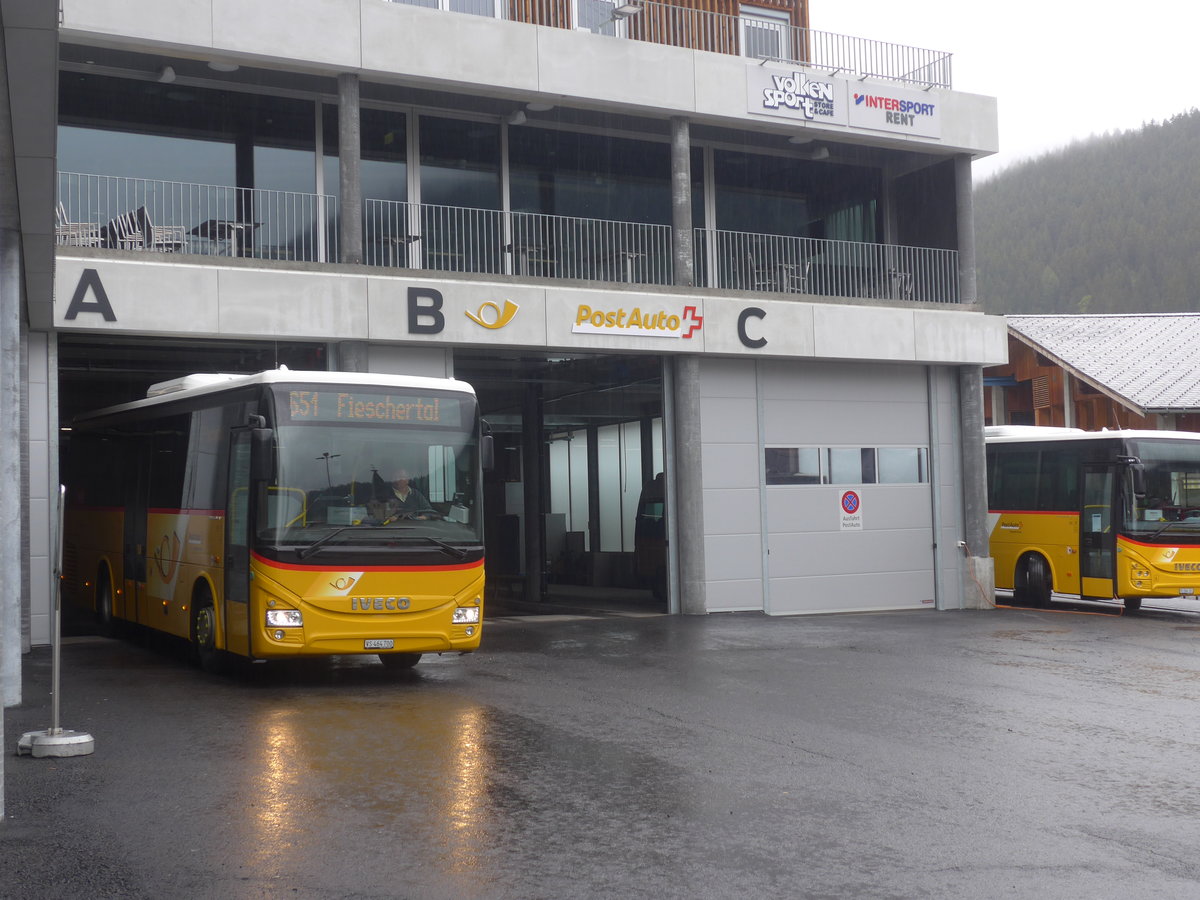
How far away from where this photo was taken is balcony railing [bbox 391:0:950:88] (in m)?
21.8

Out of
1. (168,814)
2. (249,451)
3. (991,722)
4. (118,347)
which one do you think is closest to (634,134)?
(118,347)

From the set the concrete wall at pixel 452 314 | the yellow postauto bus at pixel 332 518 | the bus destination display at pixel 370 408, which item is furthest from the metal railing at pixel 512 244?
the bus destination display at pixel 370 408

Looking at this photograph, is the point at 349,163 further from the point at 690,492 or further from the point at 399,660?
the point at 399,660

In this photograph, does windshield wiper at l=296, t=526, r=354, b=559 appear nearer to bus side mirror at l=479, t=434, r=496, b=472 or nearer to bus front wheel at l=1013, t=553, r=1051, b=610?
bus side mirror at l=479, t=434, r=496, b=472

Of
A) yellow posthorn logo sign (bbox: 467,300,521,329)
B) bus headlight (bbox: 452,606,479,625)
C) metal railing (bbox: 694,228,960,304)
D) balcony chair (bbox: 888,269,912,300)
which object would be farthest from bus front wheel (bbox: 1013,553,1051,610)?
bus headlight (bbox: 452,606,479,625)

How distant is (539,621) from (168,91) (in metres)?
9.35

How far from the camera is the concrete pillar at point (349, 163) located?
18156 millimetres

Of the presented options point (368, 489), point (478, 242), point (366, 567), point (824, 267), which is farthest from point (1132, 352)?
point (366, 567)

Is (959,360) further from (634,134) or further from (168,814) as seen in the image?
A: (168,814)

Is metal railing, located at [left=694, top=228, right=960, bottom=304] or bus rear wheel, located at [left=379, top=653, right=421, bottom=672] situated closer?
bus rear wheel, located at [left=379, top=653, right=421, bottom=672]

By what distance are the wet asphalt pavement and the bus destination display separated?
8.12 ft

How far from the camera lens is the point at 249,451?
12.5 m

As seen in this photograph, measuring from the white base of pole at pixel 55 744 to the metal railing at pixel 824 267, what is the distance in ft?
51.1

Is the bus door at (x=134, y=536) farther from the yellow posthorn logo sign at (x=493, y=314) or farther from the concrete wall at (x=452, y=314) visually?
the yellow posthorn logo sign at (x=493, y=314)
